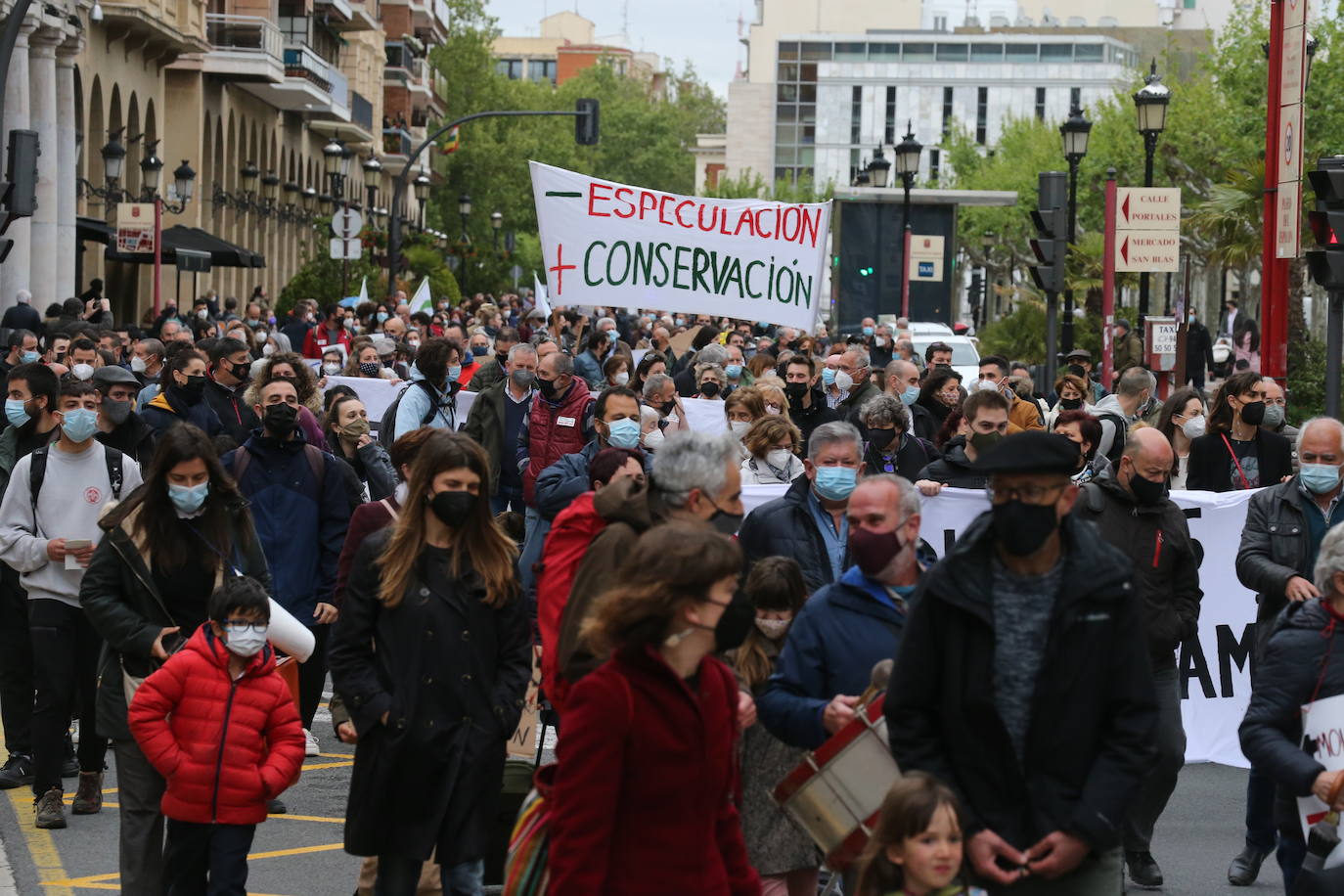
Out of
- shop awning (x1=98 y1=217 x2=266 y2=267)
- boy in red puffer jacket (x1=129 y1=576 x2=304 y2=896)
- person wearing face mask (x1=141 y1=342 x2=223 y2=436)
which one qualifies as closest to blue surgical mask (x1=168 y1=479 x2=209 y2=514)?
boy in red puffer jacket (x1=129 y1=576 x2=304 y2=896)

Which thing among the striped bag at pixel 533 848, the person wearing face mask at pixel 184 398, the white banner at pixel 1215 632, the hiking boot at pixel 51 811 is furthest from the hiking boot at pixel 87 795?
the striped bag at pixel 533 848

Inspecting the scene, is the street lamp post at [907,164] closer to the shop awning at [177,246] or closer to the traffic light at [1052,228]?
the traffic light at [1052,228]

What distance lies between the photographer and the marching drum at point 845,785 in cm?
538

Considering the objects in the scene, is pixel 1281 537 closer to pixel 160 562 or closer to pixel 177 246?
pixel 160 562

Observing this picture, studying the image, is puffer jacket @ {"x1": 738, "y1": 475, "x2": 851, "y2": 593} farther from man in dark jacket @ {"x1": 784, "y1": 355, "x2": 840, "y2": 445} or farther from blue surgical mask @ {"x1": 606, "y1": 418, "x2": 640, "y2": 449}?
man in dark jacket @ {"x1": 784, "y1": 355, "x2": 840, "y2": 445}

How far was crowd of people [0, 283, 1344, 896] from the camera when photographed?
188 inches

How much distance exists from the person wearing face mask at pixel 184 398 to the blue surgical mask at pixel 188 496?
4529 mm

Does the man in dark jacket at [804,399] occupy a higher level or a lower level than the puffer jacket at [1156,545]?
higher

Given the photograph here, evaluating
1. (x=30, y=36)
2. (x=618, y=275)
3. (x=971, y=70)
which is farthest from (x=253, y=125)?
(x=971, y=70)

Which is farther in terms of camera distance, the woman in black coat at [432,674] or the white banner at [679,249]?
the white banner at [679,249]

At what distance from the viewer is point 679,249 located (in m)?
17.3

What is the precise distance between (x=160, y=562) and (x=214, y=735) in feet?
2.59

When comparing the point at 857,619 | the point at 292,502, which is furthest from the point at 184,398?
the point at 857,619

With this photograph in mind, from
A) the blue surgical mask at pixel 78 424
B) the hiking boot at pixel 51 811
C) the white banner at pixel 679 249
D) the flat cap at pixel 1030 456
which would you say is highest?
the white banner at pixel 679 249
